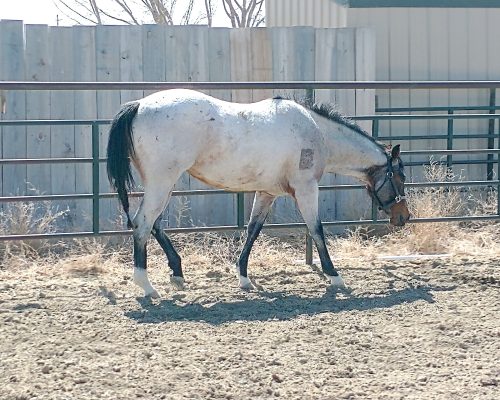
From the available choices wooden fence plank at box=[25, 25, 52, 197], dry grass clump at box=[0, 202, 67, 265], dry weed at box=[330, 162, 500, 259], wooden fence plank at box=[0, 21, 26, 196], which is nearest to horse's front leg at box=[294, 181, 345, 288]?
dry weed at box=[330, 162, 500, 259]

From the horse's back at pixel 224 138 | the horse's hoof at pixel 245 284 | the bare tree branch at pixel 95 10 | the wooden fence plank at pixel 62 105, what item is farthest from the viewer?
the bare tree branch at pixel 95 10

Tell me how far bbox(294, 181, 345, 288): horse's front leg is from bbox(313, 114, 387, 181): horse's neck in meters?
0.39

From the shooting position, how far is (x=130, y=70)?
906 cm

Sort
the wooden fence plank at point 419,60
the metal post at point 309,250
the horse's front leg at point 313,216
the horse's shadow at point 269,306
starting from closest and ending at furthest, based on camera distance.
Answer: the horse's shadow at point 269,306 → the horse's front leg at point 313,216 → the metal post at point 309,250 → the wooden fence plank at point 419,60

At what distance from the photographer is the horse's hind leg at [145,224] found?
6090mm

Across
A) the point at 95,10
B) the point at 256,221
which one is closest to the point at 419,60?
the point at 256,221

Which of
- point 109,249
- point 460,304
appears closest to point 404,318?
point 460,304

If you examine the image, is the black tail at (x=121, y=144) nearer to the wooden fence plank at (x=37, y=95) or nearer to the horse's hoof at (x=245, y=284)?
the horse's hoof at (x=245, y=284)

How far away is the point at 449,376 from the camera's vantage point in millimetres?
4277

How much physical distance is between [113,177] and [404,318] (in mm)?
2167

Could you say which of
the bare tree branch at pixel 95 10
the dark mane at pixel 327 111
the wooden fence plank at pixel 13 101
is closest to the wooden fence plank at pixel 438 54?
the dark mane at pixel 327 111

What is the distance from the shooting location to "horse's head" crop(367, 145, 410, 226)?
6980 millimetres

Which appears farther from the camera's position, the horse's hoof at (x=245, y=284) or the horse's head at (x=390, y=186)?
the horse's head at (x=390, y=186)

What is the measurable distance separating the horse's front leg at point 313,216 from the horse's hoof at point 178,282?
102cm
